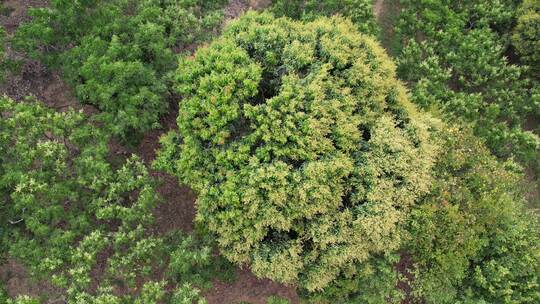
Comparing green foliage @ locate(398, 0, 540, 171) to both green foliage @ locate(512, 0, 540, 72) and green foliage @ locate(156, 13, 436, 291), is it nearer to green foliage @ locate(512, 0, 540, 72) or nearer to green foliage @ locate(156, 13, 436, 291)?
green foliage @ locate(512, 0, 540, 72)

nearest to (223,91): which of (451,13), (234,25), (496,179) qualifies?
(234,25)

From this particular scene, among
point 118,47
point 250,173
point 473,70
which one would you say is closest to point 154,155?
point 118,47

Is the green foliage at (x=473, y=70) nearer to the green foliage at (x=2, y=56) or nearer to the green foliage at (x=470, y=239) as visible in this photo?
the green foliage at (x=470, y=239)

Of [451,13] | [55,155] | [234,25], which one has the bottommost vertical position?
[55,155]

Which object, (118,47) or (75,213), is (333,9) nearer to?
(118,47)

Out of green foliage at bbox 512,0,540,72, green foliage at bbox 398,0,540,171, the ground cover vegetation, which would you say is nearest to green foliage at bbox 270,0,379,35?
the ground cover vegetation

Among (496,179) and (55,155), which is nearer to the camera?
(55,155)

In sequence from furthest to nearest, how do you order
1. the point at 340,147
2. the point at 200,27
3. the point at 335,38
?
the point at 200,27 < the point at 335,38 < the point at 340,147

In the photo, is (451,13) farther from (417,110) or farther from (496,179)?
(496,179)
